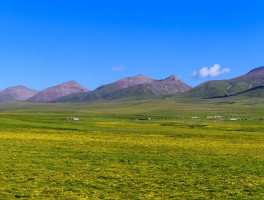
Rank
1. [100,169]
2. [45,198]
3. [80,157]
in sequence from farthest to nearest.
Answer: [80,157], [100,169], [45,198]

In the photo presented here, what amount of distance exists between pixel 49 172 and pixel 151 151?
55.5 ft

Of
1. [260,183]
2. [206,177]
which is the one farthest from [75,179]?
[260,183]

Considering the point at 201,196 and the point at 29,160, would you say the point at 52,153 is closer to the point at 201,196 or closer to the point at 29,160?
the point at 29,160

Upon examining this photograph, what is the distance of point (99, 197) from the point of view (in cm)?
1798

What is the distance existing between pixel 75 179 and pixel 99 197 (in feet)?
15.1

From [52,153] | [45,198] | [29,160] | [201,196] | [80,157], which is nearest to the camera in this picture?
[45,198]

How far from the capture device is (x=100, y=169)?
25.8 meters

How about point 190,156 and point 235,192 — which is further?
point 190,156

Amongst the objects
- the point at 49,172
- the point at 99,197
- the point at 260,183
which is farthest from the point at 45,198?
the point at 260,183

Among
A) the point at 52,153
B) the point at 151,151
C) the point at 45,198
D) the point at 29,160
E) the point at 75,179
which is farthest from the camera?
the point at 151,151

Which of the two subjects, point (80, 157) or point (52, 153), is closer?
point (80, 157)

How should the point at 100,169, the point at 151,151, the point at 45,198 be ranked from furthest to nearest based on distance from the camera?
the point at 151,151 → the point at 100,169 → the point at 45,198

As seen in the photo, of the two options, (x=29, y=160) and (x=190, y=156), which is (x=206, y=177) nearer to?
(x=190, y=156)

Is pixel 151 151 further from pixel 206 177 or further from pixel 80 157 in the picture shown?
pixel 206 177
